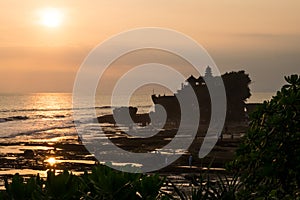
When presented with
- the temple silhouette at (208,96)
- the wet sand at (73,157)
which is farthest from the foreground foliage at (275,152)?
the temple silhouette at (208,96)

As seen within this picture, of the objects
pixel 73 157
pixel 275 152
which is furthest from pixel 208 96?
pixel 275 152

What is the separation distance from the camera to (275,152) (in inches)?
191

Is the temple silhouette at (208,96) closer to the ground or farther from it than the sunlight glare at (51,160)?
farther from it

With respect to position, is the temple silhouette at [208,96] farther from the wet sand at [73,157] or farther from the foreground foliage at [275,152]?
the foreground foliage at [275,152]

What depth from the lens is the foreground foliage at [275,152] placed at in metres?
4.84

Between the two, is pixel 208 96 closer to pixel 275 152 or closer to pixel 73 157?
pixel 73 157

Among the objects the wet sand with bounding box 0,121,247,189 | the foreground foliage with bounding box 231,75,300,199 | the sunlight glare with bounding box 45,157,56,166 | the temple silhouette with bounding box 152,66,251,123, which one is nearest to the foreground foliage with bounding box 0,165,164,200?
the foreground foliage with bounding box 231,75,300,199

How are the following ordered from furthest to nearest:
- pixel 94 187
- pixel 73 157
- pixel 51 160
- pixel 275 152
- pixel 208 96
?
pixel 208 96
pixel 73 157
pixel 51 160
pixel 275 152
pixel 94 187

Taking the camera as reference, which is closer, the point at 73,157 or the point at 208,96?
the point at 73,157

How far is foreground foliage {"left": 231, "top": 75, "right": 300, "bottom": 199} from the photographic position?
15.9 feet

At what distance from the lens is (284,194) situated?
489 centimetres

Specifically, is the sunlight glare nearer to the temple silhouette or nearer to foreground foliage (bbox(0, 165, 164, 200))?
foreground foliage (bbox(0, 165, 164, 200))

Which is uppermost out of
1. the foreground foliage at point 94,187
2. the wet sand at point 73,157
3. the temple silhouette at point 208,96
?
the temple silhouette at point 208,96

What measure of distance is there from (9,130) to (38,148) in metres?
29.8
